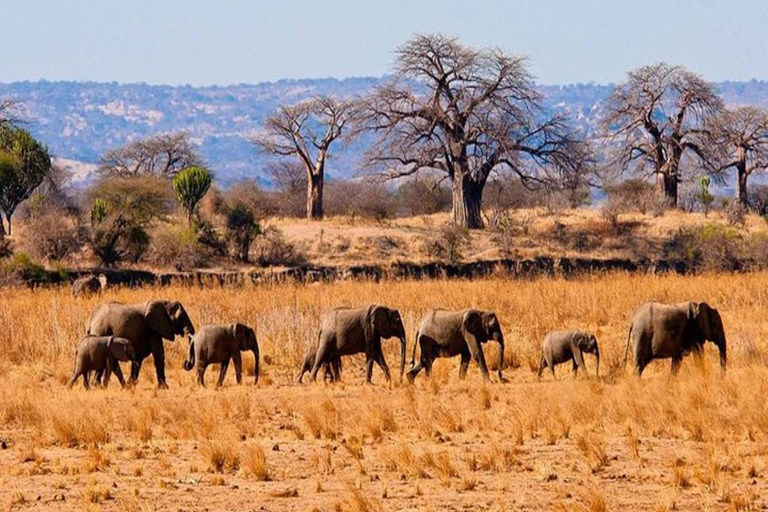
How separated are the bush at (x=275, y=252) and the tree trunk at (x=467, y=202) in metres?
7.76

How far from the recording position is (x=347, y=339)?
19.0 meters

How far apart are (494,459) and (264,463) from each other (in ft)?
6.29

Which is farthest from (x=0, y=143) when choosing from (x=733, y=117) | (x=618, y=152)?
(x=733, y=117)

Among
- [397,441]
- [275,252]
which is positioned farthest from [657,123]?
[397,441]

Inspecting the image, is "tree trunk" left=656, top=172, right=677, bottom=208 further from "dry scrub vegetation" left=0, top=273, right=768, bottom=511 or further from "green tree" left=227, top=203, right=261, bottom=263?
"dry scrub vegetation" left=0, top=273, right=768, bottom=511

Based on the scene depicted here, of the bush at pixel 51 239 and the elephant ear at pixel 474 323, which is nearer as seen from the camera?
the elephant ear at pixel 474 323

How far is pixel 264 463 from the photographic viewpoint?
12.3 metres

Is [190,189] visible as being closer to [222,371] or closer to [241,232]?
[241,232]

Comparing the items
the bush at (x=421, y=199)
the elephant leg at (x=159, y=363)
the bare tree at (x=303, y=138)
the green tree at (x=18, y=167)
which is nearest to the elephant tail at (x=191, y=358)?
the elephant leg at (x=159, y=363)

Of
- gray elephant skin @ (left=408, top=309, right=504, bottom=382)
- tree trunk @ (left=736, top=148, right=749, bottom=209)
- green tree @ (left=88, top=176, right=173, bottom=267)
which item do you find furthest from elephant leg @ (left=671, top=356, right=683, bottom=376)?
tree trunk @ (left=736, top=148, right=749, bottom=209)

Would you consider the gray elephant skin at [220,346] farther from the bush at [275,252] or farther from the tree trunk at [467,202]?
the tree trunk at [467,202]

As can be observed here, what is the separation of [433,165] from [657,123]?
39.1 feet

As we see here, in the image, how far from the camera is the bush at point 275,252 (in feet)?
157

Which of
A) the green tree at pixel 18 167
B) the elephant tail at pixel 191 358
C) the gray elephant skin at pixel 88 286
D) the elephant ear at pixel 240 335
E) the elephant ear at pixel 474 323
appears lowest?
the gray elephant skin at pixel 88 286
